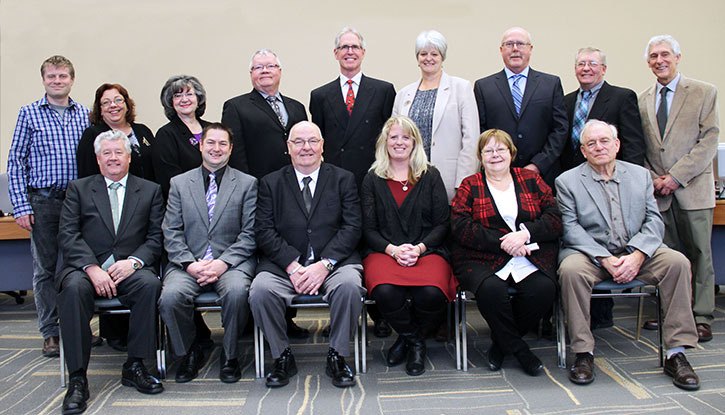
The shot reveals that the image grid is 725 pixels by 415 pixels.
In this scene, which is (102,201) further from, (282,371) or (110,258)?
(282,371)

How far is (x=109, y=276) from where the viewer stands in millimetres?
2785

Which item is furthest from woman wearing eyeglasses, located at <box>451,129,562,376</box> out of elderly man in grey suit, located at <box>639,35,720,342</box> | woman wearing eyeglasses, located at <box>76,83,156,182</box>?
woman wearing eyeglasses, located at <box>76,83,156,182</box>

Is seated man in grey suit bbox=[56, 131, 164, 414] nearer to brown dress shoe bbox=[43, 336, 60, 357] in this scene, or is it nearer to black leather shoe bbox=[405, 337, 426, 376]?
brown dress shoe bbox=[43, 336, 60, 357]

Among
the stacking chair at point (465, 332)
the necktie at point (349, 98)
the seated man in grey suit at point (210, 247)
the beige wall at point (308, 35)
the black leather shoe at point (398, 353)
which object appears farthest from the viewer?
the beige wall at point (308, 35)

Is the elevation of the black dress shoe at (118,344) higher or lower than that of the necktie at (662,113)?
lower

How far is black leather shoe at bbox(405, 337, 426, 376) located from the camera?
287 centimetres

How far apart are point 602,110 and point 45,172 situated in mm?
3276

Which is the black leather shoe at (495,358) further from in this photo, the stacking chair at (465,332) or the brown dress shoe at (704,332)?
the brown dress shoe at (704,332)

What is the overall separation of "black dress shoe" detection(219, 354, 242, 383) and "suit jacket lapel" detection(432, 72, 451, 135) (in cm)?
166

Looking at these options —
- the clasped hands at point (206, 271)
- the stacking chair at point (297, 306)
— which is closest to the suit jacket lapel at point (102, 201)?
the clasped hands at point (206, 271)

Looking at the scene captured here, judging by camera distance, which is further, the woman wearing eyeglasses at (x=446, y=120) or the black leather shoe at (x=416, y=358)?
the woman wearing eyeglasses at (x=446, y=120)

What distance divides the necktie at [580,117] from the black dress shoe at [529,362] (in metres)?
1.34

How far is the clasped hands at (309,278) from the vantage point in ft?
9.32

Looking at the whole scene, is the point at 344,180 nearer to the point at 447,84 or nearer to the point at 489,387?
the point at 447,84
